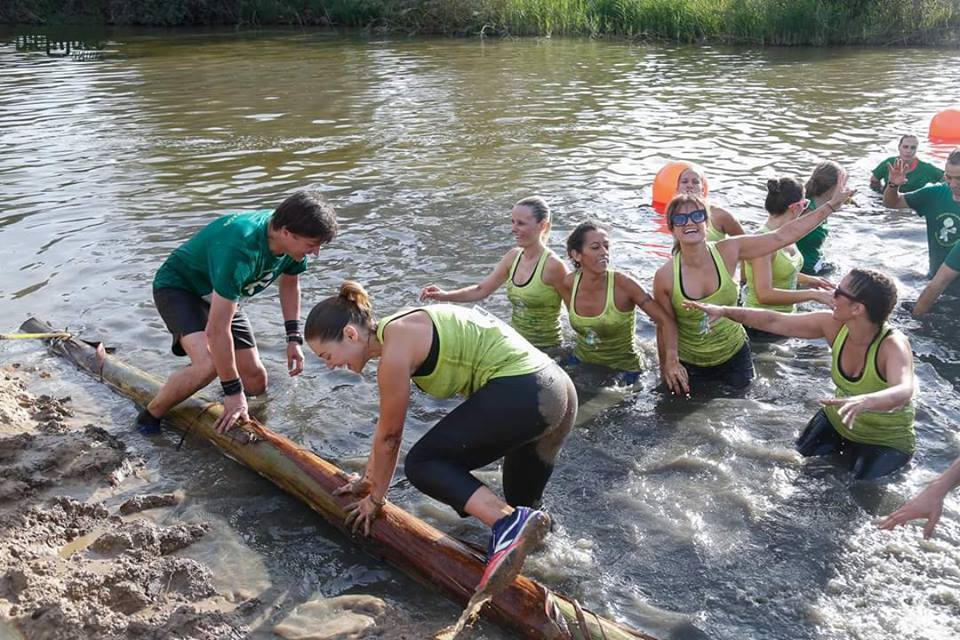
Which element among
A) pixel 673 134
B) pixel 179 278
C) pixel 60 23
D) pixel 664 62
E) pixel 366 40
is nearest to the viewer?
pixel 179 278

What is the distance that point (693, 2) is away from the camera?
26.9 m

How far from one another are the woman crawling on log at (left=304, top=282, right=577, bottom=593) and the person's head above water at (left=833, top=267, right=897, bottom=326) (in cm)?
178

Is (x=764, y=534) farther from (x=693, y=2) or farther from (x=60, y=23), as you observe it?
(x=60, y=23)

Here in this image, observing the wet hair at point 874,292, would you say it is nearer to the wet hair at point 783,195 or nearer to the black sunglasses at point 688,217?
the black sunglasses at point 688,217

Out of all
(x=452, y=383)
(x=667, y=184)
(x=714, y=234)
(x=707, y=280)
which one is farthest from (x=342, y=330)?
(x=667, y=184)

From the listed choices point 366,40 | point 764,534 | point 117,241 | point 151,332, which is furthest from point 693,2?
point 764,534

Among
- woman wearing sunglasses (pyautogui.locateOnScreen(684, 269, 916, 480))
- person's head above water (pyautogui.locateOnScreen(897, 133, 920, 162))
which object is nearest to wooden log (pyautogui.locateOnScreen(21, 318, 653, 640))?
woman wearing sunglasses (pyautogui.locateOnScreen(684, 269, 916, 480))

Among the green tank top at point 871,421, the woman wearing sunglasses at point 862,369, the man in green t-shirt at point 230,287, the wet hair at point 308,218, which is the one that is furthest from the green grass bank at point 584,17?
the wet hair at point 308,218

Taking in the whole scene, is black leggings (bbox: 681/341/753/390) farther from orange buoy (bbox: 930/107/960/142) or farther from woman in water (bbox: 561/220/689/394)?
orange buoy (bbox: 930/107/960/142)

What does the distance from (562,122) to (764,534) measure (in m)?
12.6

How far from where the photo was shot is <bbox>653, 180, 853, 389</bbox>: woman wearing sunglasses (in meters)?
6.26

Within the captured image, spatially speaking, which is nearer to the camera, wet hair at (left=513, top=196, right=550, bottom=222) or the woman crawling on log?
the woman crawling on log

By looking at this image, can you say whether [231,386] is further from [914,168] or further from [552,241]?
[914,168]

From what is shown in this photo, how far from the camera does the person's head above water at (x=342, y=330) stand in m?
4.05
